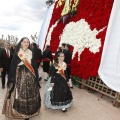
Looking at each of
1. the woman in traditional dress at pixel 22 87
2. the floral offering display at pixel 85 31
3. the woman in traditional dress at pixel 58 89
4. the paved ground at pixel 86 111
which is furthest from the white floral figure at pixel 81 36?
the woman in traditional dress at pixel 22 87

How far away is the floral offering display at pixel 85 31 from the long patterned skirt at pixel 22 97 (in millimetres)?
2404

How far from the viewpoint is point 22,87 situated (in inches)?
125

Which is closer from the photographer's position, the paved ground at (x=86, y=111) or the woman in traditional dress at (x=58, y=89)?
the paved ground at (x=86, y=111)

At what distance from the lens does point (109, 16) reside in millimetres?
5055

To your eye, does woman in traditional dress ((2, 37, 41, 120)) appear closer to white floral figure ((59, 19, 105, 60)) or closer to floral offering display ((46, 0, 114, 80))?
floral offering display ((46, 0, 114, 80))

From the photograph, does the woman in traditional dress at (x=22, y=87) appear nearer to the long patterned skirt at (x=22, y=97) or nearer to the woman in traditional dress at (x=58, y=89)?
the long patterned skirt at (x=22, y=97)

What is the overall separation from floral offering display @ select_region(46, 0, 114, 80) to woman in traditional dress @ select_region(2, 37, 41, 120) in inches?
93.8

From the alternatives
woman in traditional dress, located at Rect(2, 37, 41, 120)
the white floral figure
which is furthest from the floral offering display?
woman in traditional dress, located at Rect(2, 37, 41, 120)

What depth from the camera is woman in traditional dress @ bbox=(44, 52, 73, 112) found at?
12.6 feet

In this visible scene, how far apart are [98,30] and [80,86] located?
2.00 m

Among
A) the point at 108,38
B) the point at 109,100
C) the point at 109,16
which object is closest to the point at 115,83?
the point at 109,100

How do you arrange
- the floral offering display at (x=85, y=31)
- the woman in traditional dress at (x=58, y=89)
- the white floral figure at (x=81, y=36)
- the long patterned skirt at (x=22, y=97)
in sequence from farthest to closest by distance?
the white floral figure at (x=81, y=36)
the floral offering display at (x=85, y=31)
the woman in traditional dress at (x=58, y=89)
the long patterned skirt at (x=22, y=97)

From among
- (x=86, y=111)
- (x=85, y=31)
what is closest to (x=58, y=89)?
(x=86, y=111)

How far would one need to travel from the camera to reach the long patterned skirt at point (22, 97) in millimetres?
3178
